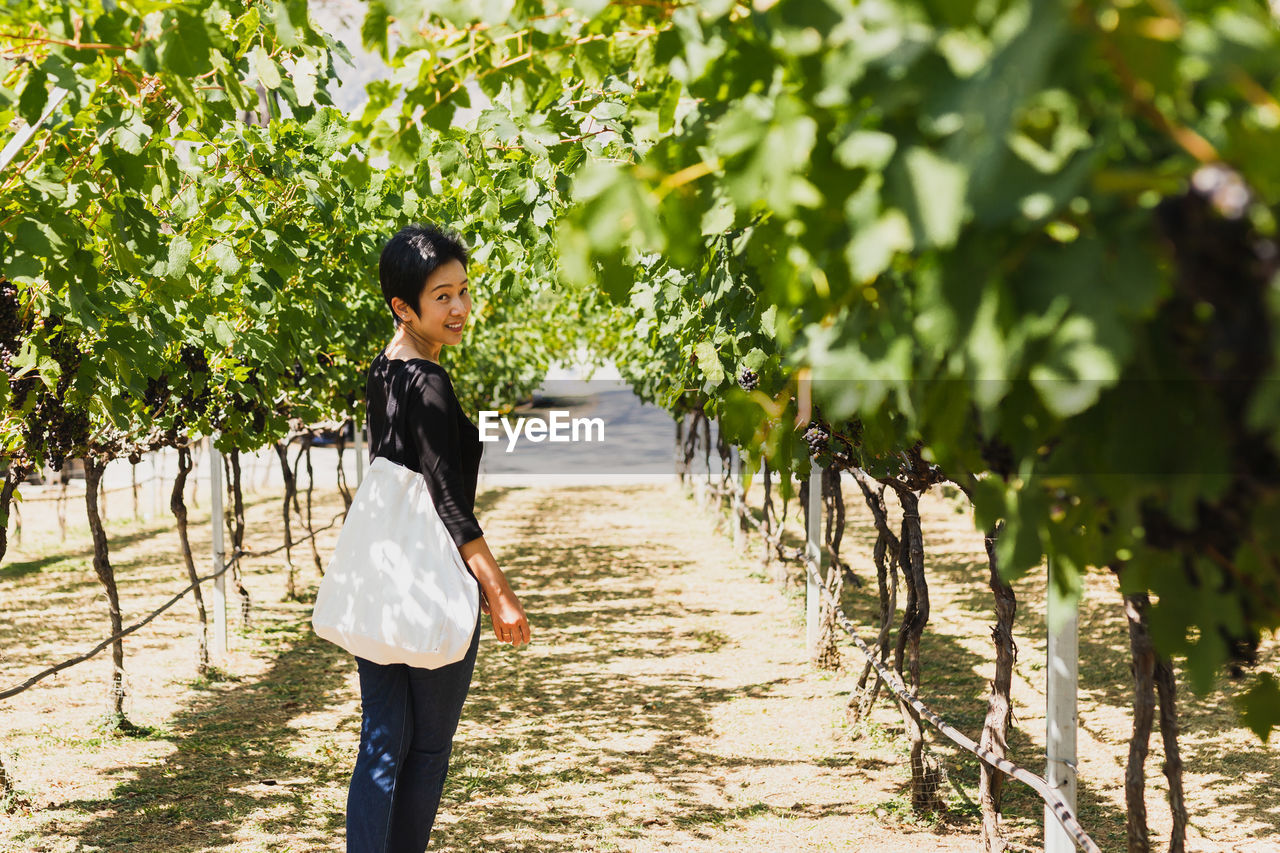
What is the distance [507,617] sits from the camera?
87.1 inches

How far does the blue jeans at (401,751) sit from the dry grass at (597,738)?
1272mm

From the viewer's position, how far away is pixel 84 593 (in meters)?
8.57

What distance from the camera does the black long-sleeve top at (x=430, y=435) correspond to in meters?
2.23

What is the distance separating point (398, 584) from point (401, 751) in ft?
1.29

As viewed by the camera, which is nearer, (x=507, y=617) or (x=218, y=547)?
(x=507, y=617)

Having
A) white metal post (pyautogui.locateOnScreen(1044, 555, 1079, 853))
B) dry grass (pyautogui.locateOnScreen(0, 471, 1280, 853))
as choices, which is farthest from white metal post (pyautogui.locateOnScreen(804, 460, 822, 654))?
white metal post (pyautogui.locateOnScreen(1044, 555, 1079, 853))

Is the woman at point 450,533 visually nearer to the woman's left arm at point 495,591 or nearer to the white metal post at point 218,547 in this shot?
the woman's left arm at point 495,591

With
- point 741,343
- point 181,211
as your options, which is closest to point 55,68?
point 181,211

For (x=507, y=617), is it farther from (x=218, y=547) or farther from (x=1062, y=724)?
(x=218, y=547)

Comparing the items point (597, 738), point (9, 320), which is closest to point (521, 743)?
point (597, 738)

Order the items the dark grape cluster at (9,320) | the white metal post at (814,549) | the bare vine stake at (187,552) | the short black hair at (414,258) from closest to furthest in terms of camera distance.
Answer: the short black hair at (414,258), the dark grape cluster at (9,320), the bare vine stake at (187,552), the white metal post at (814,549)

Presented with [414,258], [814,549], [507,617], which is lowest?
[814,549]

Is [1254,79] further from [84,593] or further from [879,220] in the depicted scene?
[84,593]

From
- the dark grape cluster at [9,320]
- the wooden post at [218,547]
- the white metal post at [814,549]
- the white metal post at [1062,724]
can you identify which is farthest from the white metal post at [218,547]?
the white metal post at [1062,724]
